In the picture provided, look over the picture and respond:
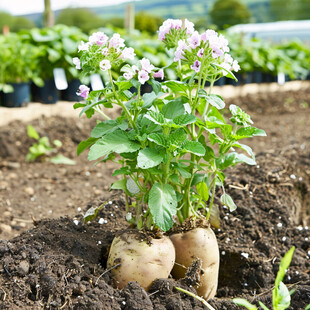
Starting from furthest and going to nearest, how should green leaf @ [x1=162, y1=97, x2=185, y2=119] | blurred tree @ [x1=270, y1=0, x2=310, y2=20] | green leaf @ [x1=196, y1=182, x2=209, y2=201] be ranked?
1. blurred tree @ [x1=270, y1=0, x2=310, y2=20]
2. green leaf @ [x1=196, y1=182, x2=209, y2=201]
3. green leaf @ [x1=162, y1=97, x2=185, y2=119]

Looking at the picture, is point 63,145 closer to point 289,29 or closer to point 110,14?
point 110,14

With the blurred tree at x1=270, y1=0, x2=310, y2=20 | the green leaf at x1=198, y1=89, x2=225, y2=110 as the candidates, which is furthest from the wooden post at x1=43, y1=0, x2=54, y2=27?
the blurred tree at x1=270, y1=0, x2=310, y2=20

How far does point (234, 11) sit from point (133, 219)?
12.5 m

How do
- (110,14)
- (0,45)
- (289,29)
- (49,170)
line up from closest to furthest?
1. (49,170)
2. (0,45)
3. (110,14)
4. (289,29)

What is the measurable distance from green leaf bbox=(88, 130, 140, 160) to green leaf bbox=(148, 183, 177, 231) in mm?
178

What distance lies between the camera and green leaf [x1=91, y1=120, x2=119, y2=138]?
5.53 ft

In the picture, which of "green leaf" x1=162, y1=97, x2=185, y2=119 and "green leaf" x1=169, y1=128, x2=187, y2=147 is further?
"green leaf" x1=162, y1=97, x2=185, y2=119

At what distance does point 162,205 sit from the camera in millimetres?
1594

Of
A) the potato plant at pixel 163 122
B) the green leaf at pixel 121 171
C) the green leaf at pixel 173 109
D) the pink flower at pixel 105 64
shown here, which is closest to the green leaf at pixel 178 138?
the potato plant at pixel 163 122

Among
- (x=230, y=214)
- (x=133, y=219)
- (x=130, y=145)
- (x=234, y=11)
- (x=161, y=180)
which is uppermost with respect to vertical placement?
(x=234, y=11)

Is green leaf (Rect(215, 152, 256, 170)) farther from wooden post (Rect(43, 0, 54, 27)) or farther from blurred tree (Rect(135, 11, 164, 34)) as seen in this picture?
blurred tree (Rect(135, 11, 164, 34))

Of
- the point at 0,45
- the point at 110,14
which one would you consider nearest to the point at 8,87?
the point at 0,45

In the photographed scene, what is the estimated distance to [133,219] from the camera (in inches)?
74.6

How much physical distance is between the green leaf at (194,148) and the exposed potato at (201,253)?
41 cm
